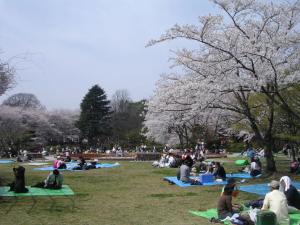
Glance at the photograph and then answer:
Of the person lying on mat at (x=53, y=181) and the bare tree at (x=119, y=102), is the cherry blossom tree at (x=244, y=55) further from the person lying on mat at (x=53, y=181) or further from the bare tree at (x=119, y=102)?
the bare tree at (x=119, y=102)

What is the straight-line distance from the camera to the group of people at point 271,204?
870cm

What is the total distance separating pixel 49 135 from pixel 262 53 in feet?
175

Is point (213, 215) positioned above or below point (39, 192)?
below

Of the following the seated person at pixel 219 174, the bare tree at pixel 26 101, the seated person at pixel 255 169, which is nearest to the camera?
the seated person at pixel 219 174

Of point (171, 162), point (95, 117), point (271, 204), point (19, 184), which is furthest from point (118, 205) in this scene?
point (95, 117)

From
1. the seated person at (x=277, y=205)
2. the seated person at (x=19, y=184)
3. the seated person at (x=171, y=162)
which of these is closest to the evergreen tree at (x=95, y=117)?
the seated person at (x=171, y=162)

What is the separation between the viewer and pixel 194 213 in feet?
34.6

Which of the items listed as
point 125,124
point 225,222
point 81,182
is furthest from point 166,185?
point 125,124

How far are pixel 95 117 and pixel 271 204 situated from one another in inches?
2223

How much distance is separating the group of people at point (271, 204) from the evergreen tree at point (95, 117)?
54363 millimetres

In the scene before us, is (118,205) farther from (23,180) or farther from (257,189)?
(257,189)

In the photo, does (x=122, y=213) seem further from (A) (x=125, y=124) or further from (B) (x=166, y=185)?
(A) (x=125, y=124)

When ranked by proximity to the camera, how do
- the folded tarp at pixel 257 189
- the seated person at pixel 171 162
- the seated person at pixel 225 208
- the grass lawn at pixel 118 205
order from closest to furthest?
the seated person at pixel 225 208 < the grass lawn at pixel 118 205 < the folded tarp at pixel 257 189 < the seated person at pixel 171 162

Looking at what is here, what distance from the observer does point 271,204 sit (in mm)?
8867
